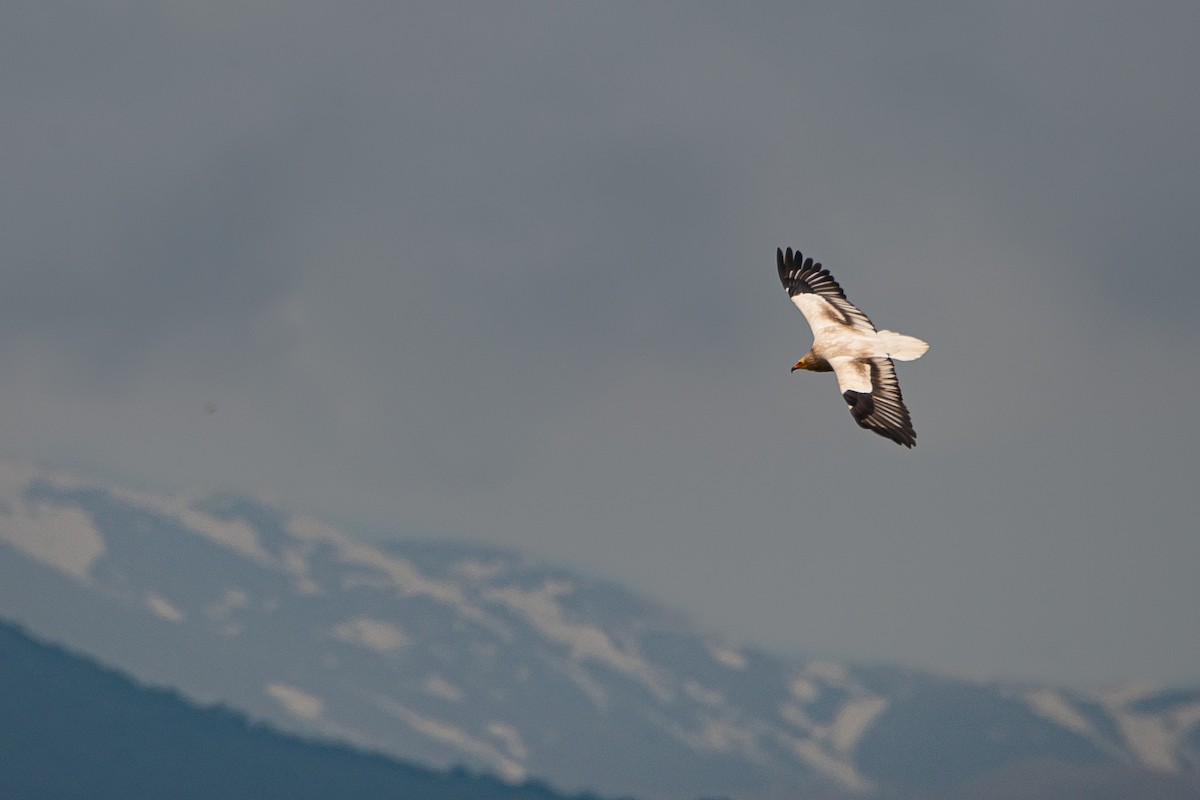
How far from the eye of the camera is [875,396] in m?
68.4

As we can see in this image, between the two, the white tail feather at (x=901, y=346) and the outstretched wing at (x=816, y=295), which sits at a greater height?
the outstretched wing at (x=816, y=295)

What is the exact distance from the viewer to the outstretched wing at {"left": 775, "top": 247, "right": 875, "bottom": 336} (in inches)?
3039

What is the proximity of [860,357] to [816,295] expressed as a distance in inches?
438

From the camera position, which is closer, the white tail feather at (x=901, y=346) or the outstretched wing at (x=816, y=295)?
the white tail feather at (x=901, y=346)

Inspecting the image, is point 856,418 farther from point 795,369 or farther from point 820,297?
point 820,297

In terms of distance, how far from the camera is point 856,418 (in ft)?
222

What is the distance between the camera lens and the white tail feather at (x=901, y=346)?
6738cm

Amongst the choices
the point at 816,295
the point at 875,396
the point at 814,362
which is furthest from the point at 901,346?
the point at 816,295

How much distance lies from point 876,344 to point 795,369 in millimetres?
4623

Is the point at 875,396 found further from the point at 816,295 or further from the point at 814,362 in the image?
the point at 816,295

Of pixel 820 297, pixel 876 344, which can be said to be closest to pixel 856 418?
pixel 876 344

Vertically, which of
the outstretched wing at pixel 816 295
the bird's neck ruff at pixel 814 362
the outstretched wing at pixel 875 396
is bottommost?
the outstretched wing at pixel 875 396

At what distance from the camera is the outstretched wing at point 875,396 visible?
6638 cm

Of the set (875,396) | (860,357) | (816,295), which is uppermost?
(816,295)
